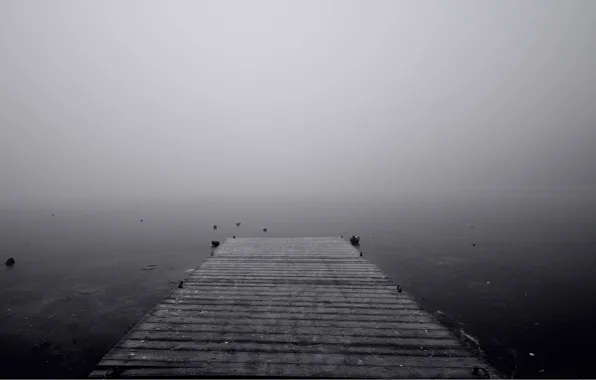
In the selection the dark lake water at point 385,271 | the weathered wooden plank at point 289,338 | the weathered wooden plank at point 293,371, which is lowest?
the dark lake water at point 385,271

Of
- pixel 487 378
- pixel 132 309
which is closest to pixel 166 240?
pixel 132 309

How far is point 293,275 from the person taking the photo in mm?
21094

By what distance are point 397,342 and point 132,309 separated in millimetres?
17317

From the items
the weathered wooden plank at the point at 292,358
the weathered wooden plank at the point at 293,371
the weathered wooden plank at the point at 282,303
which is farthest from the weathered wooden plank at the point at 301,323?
the weathered wooden plank at the point at 293,371

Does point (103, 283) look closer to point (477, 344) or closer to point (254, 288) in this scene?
point (254, 288)

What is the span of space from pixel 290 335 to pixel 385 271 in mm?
17449

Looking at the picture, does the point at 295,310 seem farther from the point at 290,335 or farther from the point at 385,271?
the point at 385,271

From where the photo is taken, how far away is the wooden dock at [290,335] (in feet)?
34.9

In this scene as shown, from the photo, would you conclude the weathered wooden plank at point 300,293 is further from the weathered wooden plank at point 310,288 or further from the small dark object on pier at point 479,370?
the small dark object on pier at point 479,370

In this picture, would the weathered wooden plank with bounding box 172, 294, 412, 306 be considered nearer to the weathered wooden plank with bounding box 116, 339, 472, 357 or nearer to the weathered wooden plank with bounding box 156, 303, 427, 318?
the weathered wooden plank with bounding box 156, 303, 427, 318

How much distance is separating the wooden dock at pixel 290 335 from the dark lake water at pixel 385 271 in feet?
14.4

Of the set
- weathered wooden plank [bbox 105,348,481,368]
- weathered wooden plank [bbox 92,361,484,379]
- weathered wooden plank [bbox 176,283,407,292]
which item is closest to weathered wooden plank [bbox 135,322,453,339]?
weathered wooden plank [bbox 105,348,481,368]

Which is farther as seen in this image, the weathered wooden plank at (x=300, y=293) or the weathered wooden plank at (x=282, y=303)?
the weathered wooden plank at (x=300, y=293)

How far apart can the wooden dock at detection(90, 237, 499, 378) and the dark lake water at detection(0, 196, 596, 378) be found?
4.38m
